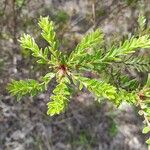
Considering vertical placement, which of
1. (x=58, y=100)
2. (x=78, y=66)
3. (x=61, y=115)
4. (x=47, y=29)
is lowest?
(x=61, y=115)

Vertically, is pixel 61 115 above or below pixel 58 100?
below

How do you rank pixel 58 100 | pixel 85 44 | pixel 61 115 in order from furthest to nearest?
1. pixel 61 115
2. pixel 85 44
3. pixel 58 100

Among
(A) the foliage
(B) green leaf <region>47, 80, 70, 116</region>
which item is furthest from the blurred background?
(B) green leaf <region>47, 80, 70, 116</region>

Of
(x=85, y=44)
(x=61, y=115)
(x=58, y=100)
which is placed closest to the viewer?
(x=58, y=100)

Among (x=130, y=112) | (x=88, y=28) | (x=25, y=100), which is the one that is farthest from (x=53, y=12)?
(x=130, y=112)

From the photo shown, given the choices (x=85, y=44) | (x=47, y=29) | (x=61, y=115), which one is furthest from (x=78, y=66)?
(x=61, y=115)

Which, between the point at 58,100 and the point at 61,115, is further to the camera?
the point at 61,115

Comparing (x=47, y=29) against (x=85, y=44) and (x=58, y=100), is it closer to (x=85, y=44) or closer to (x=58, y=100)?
(x=85, y=44)

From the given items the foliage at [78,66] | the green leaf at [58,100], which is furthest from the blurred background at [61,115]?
the green leaf at [58,100]

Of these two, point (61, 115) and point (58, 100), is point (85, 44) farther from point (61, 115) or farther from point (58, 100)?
point (61, 115)

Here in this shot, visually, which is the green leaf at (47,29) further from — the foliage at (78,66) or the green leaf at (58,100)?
the green leaf at (58,100)
